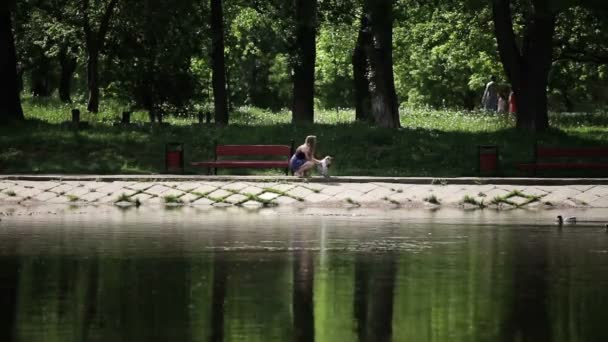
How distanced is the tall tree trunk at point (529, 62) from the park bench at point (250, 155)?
850cm

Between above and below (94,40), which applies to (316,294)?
below

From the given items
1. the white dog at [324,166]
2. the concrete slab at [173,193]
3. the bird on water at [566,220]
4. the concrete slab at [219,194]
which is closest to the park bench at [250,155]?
the white dog at [324,166]

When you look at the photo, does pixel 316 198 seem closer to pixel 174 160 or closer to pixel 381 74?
pixel 174 160

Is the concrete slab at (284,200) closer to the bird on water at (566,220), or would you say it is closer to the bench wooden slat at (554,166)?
the bench wooden slat at (554,166)

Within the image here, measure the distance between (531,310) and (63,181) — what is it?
1895 centimetres

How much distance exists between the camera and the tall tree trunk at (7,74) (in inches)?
1606

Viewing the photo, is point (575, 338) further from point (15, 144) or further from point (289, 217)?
point (15, 144)

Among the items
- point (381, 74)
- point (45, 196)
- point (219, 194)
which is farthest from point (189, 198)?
point (381, 74)

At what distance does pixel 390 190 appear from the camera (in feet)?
93.3

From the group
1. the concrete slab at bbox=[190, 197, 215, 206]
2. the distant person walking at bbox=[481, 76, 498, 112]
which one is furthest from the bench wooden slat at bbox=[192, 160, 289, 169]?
the distant person walking at bbox=[481, 76, 498, 112]

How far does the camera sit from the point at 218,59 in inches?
1716

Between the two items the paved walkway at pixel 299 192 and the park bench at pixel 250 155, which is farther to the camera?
the park bench at pixel 250 155

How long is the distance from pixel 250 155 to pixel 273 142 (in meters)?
2.37

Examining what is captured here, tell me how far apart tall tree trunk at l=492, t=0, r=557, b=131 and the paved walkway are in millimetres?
10403
